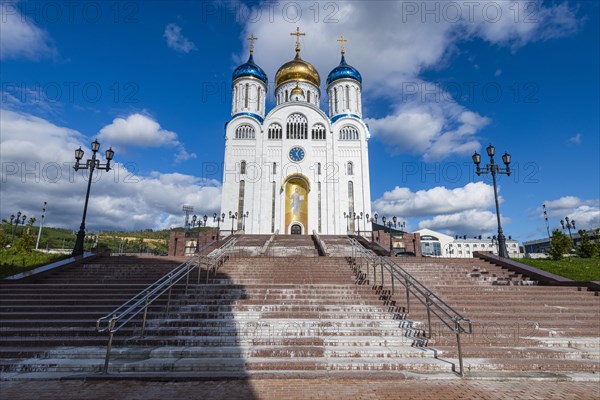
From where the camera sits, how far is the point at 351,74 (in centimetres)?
3981

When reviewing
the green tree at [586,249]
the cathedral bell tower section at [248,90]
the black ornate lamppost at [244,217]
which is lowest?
the green tree at [586,249]

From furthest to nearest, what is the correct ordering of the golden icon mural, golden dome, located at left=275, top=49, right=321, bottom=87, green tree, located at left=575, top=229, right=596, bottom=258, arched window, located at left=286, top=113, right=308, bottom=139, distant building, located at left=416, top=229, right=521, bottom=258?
distant building, located at left=416, top=229, right=521, bottom=258, golden dome, located at left=275, top=49, right=321, bottom=87, arched window, located at left=286, top=113, right=308, bottom=139, the golden icon mural, green tree, located at left=575, top=229, right=596, bottom=258

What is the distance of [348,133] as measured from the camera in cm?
3684

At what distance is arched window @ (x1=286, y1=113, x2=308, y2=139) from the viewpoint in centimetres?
3659

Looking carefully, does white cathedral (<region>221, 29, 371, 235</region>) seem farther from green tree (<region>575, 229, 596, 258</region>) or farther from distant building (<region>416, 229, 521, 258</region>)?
distant building (<region>416, 229, 521, 258</region>)

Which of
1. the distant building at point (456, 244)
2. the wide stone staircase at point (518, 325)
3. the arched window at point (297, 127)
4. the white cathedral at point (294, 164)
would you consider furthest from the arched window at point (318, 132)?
the distant building at point (456, 244)

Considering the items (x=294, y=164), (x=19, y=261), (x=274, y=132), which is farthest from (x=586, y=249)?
(x=19, y=261)

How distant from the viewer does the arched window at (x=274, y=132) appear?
36.4m

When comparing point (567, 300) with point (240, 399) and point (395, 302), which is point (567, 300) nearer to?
point (395, 302)

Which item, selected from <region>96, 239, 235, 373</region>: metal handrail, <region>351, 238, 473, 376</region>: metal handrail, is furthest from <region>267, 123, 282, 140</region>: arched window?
<region>96, 239, 235, 373</region>: metal handrail

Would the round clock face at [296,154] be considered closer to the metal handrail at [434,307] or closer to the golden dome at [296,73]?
the golden dome at [296,73]

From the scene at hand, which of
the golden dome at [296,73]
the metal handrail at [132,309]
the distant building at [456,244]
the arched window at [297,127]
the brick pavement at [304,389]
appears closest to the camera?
the brick pavement at [304,389]

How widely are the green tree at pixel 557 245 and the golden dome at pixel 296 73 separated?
31.5m

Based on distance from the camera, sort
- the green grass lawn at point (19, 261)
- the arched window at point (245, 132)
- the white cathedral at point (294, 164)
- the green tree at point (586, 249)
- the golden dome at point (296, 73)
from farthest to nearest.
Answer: the golden dome at point (296, 73)
the arched window at point (245, 132)
the white cathedral at point (294, 164)
the green tree at point (586, 249)
the green grass lawn at point (19, 261)
